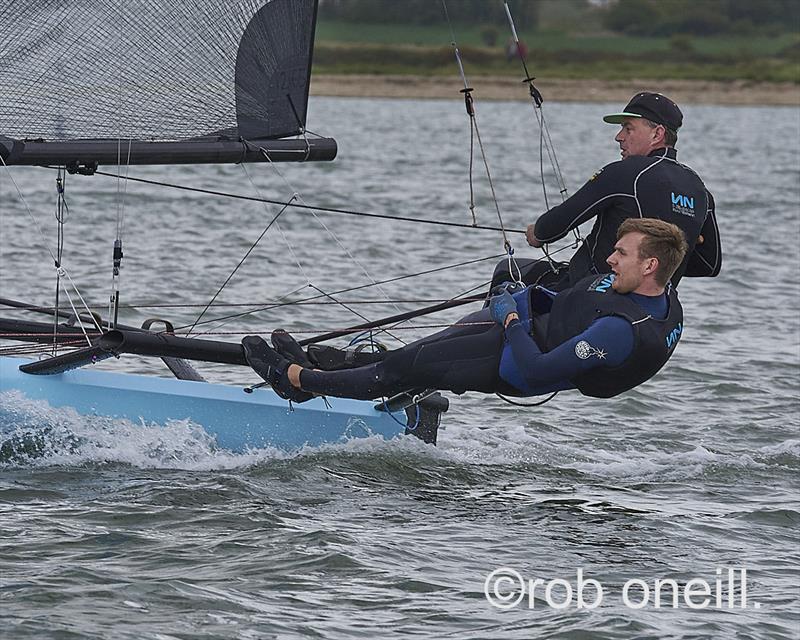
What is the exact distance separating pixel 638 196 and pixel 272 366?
4.60 feet

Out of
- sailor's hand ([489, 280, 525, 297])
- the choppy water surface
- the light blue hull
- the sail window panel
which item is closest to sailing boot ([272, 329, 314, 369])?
the choppy water surface

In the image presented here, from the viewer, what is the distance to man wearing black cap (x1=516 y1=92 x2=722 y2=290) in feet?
15.9

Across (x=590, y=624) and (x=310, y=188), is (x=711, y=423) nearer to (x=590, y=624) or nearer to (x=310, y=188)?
(x=590, y=624)

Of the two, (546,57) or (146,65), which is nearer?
(146,65)

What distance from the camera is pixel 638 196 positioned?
4.84 m

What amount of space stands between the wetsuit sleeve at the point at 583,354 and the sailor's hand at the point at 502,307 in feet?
0.65

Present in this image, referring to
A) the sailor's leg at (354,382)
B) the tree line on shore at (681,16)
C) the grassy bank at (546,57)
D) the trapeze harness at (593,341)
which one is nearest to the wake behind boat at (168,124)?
the sailor's leg at (354,382)

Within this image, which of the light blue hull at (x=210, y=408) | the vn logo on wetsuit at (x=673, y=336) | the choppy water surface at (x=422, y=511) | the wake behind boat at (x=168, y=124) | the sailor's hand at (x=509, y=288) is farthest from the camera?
the light blue hull at (x=210, y=408)

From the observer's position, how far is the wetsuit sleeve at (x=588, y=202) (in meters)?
4.86

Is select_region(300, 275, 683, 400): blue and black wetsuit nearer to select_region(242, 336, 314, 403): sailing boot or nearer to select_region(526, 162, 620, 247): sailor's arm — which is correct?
select_region(242, 336, 314, 403): sailing boot

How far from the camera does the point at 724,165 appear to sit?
866 inches

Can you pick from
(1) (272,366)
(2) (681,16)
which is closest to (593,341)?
(1) (272,366)

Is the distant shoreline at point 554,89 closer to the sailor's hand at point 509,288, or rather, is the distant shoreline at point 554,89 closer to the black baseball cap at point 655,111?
the sailor's hand at point 509,288

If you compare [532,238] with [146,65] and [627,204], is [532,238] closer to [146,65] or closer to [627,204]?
[627,204]
